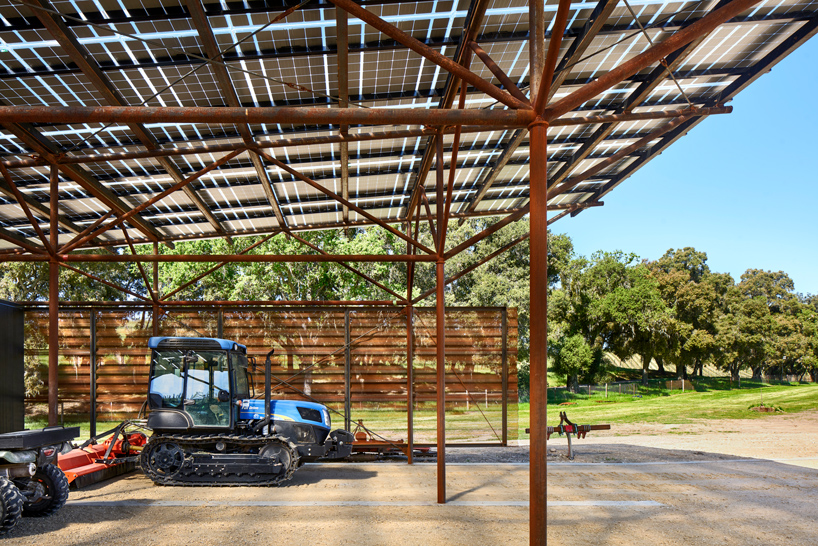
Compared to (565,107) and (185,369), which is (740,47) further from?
(185,369)

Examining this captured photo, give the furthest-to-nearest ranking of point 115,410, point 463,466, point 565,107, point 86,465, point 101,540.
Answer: point 115,410 < point 463,466 < point 86,465 < point 101,540 < point 565,107

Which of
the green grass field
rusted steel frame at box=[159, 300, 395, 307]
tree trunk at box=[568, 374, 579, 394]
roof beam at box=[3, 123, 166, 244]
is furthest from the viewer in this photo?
tree trunk at box=[568, 374, 579, 394]

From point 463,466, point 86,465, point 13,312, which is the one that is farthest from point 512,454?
point 13,312

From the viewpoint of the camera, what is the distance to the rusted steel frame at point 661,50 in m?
5.02

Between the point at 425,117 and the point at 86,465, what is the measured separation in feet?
31.7

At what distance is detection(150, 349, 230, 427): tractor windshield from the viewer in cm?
1152

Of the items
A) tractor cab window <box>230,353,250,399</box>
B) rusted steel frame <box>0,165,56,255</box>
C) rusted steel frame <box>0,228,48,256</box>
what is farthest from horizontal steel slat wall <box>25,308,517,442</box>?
rusted steel frame <box>0,165,56,255</box>

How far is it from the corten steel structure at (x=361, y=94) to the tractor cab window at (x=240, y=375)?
6.70ft

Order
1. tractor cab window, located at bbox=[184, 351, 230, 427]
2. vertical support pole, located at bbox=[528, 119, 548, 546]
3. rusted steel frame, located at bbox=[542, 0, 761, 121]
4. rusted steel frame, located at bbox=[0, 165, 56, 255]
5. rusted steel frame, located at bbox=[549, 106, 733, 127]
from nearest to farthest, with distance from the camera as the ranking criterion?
rusted steel frame, located at bbox=[542, 0, 761, 121], vertical support pole, located at bbox=[528, 119, 548, 546], rusted steel frame, located at bbox=[549, 106, 733, 127], rusted steel frame, located at bbox=[0, 165, 56, 255], tractor cab window, located at bbox=[184, 351, 230, 427]

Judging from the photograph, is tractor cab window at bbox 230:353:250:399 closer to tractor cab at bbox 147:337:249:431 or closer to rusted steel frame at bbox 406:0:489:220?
tractor cab at bbox 147:337:249:431

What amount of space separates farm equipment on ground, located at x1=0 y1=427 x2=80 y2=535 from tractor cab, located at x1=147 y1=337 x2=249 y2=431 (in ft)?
8.03

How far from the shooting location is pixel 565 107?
5.46m

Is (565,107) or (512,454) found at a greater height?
(565,107)

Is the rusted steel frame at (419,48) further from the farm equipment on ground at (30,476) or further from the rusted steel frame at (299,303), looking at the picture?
the rusted steel frame at (299,303)
